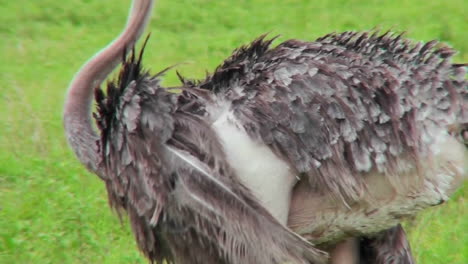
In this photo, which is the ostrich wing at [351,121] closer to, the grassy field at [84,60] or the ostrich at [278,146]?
the ostrich at [278,146]

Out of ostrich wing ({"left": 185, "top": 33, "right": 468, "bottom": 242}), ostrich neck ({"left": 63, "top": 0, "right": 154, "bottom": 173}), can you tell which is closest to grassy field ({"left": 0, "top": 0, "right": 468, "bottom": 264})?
ostrich neck ({"left": 63, "top": 0, "right": 154, "bottom": 173})

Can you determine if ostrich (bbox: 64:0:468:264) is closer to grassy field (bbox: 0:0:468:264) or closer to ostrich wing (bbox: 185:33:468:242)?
ostrich wing (bbox: 185:33:468:242)

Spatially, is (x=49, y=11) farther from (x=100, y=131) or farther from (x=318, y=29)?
(x=100, y=131)

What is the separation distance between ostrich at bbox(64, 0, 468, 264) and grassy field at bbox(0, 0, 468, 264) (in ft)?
1.32

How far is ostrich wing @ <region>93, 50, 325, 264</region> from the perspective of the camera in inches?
134

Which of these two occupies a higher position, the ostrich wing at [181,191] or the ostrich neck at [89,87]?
the ostrich neck at [89,87]

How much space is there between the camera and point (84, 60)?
319 inches

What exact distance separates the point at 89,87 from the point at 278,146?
91 cm

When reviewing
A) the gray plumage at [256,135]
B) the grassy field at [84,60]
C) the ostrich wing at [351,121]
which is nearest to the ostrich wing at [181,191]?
the gray plumage at [256,135]

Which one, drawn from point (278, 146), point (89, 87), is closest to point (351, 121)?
point (278, 146)

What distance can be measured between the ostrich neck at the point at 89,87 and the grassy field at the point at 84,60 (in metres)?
0.31

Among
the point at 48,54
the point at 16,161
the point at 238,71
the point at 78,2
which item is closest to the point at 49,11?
the point at 78,2

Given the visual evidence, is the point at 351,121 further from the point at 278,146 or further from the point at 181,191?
the point at 181,191

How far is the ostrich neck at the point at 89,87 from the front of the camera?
3.79m
